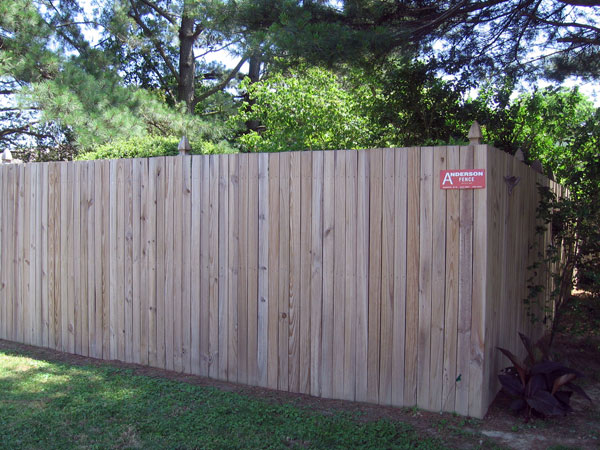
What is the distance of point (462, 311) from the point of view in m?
3.88

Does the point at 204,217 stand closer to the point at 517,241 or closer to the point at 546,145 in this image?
the point at 517,241

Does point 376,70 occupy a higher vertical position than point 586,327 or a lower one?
higher

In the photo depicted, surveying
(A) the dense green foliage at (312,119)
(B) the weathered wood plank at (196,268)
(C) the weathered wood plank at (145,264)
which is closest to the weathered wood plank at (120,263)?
(C) the weathered wood plank at (145,264)

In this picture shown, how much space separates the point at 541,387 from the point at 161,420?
2.68m

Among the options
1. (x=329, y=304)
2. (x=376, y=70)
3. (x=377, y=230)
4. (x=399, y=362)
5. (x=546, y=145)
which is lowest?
(x=399, y=362)

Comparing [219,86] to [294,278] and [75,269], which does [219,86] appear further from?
[294,278]

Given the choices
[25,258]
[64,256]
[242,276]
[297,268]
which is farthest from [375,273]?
[25,258]

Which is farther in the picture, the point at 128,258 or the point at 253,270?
the point at 128,258

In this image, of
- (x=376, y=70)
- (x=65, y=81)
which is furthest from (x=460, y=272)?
(x=65, y=81)

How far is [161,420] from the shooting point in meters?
3.78

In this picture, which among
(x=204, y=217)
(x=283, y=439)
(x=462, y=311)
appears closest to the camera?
(x=283, y=439)

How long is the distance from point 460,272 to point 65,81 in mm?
9720

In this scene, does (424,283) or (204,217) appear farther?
(204,217)

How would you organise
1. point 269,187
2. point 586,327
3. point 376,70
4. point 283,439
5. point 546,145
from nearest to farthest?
point 283,439
point 269,187
point 586,327
point 376,70
point 546,145
